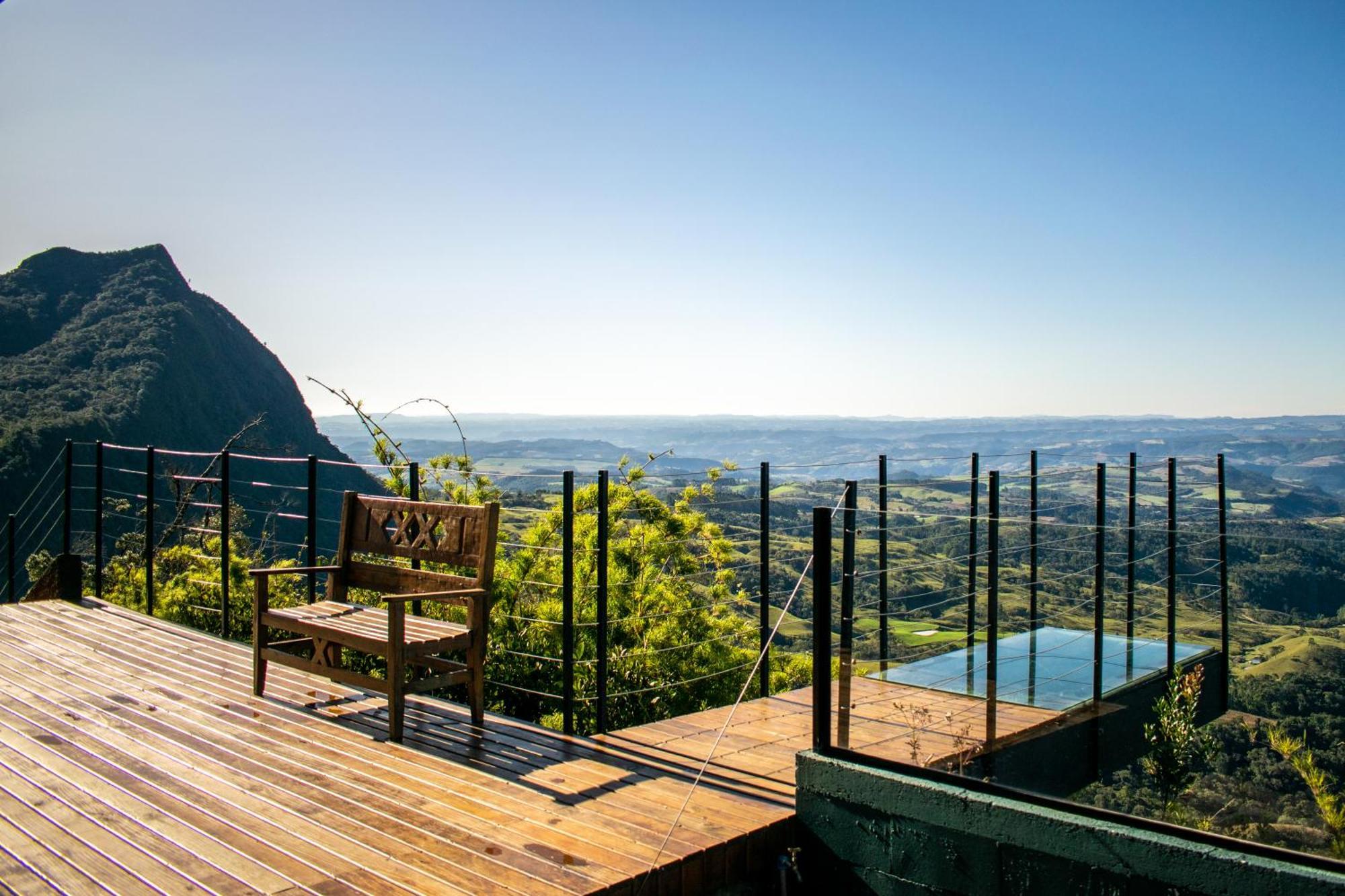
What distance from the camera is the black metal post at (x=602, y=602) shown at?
12.3 feet

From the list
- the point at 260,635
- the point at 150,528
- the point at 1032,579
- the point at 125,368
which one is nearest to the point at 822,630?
the point at 1032,579

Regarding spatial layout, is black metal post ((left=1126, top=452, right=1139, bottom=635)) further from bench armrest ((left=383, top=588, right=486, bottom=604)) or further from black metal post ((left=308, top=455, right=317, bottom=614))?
black metal post ((left=308, top=455, right=317, bottom=614))

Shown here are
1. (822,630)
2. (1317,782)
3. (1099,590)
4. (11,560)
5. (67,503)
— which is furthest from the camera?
(11,560)

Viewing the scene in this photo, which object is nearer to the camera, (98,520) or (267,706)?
(267,706)

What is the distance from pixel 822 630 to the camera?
9.50ft

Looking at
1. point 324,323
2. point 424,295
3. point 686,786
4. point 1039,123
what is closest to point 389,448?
point 686,786

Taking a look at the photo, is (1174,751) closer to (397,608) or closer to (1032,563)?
(1032,563)

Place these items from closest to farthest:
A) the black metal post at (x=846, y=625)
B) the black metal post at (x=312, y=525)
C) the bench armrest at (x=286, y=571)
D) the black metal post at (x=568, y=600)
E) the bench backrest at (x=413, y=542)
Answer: the black metal post at (x=846, y=625), the black metal post at (x=568, y=600), the bench backrest at (x=413, y=542), the bench armrest at (x=286, y=571), the black metal post at (x=312, y=525)

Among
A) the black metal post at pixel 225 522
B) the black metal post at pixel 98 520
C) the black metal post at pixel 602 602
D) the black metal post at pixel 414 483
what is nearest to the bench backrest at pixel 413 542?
the black metal post at pixel 414 483

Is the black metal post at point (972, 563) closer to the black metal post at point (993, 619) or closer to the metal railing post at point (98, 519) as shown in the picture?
the black metal post at point (993, 619)

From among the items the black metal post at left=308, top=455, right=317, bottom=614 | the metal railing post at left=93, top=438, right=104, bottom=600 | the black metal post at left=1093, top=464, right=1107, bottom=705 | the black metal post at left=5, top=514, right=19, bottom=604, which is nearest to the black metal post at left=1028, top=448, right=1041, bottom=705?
the black metal post at left=1093, top=464, right=1107, bottom=705

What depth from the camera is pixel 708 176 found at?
51.4ft

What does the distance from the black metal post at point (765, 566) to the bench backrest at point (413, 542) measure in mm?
1373

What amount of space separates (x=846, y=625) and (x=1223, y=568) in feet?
12.6
